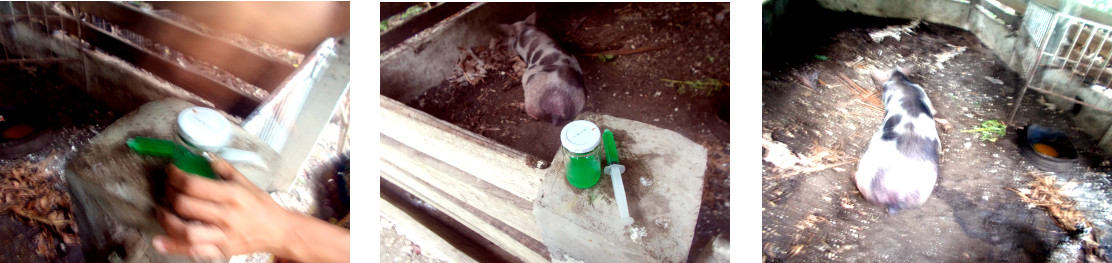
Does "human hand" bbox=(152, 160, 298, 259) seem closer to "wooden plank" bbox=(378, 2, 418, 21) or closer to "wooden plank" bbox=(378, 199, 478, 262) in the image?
"wooden plank" bbox=(378, 199, 478, 262)

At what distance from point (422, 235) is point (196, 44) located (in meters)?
0.87

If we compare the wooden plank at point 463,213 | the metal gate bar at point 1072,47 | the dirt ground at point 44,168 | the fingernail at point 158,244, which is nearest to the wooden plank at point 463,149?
the wooden plank at point 463,213

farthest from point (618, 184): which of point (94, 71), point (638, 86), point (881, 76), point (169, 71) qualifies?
point (94, 71)

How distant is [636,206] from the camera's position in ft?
4.23

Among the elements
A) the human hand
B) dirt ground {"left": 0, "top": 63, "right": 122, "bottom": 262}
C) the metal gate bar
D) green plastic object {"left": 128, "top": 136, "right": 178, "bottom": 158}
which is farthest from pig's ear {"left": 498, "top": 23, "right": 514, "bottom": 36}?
the metal gate bar

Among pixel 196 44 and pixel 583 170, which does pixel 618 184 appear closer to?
pixel 583 170

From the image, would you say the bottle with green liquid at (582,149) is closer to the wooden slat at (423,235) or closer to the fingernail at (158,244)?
the wooden slat at (423,235)

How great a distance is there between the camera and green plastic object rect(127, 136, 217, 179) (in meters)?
1.23

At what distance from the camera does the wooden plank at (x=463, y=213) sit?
1603 millimetres

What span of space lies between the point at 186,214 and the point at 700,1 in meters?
1.55

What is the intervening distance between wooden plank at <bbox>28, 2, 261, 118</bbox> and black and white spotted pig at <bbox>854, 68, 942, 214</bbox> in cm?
161

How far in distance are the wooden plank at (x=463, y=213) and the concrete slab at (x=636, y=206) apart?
0.86 ft

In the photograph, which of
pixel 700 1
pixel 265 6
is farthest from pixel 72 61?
pixel 700 1

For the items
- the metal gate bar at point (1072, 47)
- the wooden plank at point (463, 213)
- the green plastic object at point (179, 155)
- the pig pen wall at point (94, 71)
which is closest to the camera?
the metal gate bar at point (1072, 47)
